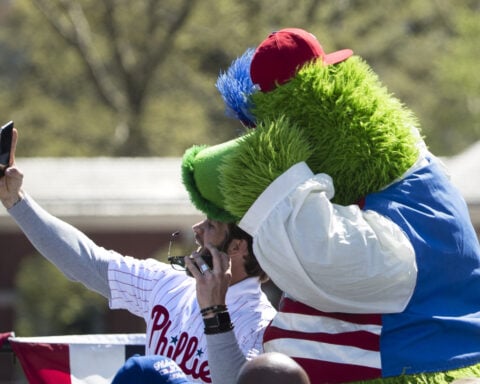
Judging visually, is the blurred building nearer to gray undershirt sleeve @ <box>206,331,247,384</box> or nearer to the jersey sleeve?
the jersey sleeve

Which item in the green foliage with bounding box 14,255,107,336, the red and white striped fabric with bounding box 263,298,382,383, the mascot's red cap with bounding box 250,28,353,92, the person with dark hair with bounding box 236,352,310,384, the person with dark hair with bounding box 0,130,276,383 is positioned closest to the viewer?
the person with dark hair with bounding box 236,352,310,384

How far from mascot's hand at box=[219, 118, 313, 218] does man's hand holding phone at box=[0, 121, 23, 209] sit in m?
0.87

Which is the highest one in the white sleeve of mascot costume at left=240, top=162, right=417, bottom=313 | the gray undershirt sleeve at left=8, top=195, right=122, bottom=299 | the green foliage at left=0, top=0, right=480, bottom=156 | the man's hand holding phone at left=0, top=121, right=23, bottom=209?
the green foliage at left=0, top=0, right=480, bottom=156

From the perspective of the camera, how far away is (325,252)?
2.48 meters

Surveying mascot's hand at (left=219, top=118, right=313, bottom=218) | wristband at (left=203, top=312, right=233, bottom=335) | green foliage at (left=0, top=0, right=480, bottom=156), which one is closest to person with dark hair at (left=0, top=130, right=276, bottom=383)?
wristband at (left=203, top=312, right=233, bottom=335)

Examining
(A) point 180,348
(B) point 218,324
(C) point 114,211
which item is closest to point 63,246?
(A) point 180,348

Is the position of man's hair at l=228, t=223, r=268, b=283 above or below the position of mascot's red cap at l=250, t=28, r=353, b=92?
below

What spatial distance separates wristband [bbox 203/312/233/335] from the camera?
9.12 feet

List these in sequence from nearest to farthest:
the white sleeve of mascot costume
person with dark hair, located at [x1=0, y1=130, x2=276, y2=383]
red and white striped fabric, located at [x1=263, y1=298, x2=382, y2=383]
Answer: the white sleeve of mascot costume < red and white striped fabric, located at [x1=263, y1=298, x2=382, y2=383] < person with dark hair, located at [x1=0, y1=130, x2=276, y2=383]

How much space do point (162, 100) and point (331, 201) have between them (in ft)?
59.9

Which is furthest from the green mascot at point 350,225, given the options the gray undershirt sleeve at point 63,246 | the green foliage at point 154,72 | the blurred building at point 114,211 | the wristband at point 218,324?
the green foliage at point 154,72

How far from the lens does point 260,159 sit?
259 cm

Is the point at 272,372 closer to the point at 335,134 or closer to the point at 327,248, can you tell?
the point at 327,248

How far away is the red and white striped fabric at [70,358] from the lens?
3.79 m
